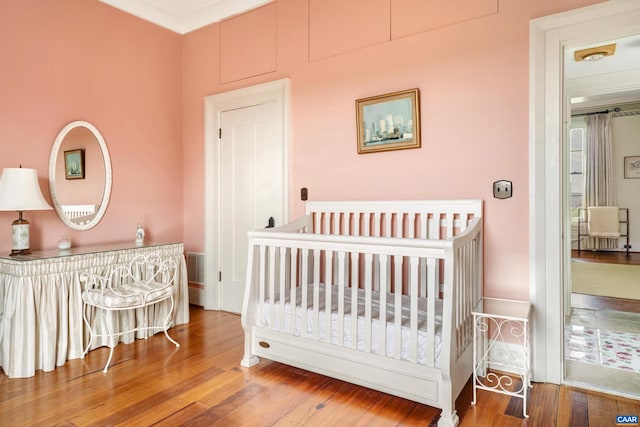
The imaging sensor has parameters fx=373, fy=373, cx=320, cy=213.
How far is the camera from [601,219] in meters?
6.69

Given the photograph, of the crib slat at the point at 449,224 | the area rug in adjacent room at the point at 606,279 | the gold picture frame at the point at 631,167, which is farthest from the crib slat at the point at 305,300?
the gold picture frame at the point at 631,167

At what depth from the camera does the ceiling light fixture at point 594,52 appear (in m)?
3.10

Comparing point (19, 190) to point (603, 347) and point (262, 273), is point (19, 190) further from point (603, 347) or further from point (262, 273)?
point (603, 347)

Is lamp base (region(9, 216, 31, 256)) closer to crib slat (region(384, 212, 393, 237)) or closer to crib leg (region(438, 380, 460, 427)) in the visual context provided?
crib slat (region(384, 212, 393, 237))

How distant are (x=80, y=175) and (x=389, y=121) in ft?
8.26

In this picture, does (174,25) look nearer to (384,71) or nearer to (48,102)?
(48,102)

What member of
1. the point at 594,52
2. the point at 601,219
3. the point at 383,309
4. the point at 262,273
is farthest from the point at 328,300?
the point at 601,219

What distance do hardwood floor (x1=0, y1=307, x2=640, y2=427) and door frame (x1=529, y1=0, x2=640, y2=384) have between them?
0.25 m

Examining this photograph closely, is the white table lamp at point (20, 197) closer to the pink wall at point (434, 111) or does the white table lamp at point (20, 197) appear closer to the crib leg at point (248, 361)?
the crib leg at point (248, 361)

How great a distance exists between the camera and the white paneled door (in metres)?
3.36

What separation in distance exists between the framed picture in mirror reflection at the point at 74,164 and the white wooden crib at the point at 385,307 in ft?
5.63

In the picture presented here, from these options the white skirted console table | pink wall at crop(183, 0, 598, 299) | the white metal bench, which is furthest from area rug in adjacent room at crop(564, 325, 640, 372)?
the white skirted console table

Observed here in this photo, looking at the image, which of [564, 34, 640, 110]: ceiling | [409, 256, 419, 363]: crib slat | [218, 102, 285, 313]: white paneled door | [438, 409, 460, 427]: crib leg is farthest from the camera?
[564, 34, 640, 110]: ceiling

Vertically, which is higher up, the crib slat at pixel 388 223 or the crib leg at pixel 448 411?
the crib slat at pixel 388 223
